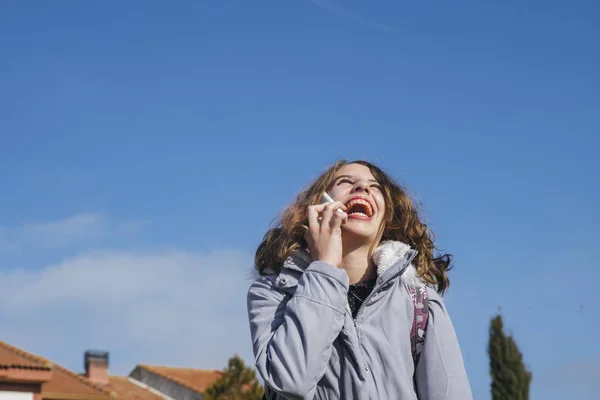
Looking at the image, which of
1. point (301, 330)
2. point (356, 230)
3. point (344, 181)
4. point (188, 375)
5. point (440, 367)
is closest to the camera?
point (301, 330)

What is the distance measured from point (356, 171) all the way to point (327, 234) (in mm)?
503

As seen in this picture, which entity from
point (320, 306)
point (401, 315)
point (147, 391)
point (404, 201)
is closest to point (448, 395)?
point (401, 315)

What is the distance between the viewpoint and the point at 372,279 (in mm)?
3385

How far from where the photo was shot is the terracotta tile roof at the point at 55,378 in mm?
19203

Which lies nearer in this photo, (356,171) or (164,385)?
(356,171)

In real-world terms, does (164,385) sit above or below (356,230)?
above

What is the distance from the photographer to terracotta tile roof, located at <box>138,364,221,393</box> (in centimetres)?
3153

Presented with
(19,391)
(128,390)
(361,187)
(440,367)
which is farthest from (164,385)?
(440,367)

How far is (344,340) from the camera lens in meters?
3.03

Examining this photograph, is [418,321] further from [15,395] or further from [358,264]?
[15,395]

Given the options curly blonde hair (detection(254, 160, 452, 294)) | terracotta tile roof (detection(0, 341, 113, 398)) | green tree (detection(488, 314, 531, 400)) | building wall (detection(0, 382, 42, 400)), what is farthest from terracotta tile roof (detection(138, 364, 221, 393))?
curly blonde hair (detection(254, 160, 452, 294))

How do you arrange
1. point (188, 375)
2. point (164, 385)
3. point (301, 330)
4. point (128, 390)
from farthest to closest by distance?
point (188, 375), point (164, 385), point (128, 390), point (301, 330)

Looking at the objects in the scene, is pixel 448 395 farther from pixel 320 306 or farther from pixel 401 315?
pixel 320 306

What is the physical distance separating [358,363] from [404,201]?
910 millimetres
